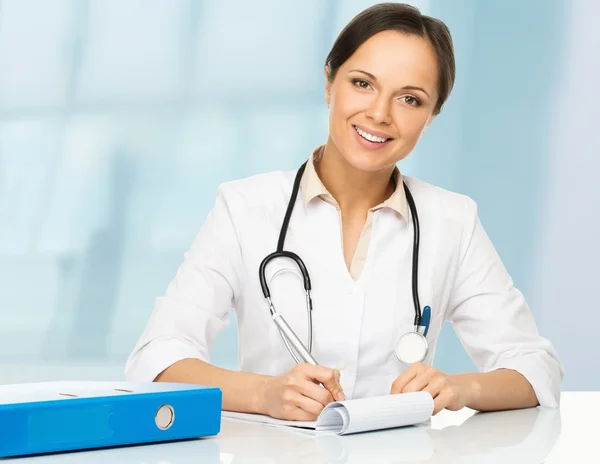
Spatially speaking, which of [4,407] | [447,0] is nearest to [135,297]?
[447,0]

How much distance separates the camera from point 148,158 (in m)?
5.21

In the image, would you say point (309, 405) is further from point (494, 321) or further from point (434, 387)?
point (494, 321)

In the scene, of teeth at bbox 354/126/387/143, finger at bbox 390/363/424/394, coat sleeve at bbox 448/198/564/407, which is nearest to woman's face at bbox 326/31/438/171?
teeth at bbox 354/126/387/143

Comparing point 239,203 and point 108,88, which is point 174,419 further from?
point 108,88

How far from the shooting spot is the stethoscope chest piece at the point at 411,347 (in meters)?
1.60

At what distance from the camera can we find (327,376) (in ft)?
4.38

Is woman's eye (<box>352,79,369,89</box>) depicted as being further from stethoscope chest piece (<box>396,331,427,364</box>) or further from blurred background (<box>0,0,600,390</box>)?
blurred background (<box>0,0,600,390</box>)

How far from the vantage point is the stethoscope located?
61.9 inches

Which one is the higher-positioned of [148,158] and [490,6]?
[490,6]

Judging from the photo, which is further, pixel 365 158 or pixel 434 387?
pixel 365 158

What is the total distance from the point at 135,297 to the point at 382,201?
3.44m

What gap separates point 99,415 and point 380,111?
2.92 ft

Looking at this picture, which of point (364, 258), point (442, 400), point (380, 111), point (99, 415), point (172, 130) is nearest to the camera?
point (99, 415)

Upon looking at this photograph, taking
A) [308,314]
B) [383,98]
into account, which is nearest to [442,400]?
[308,314]
